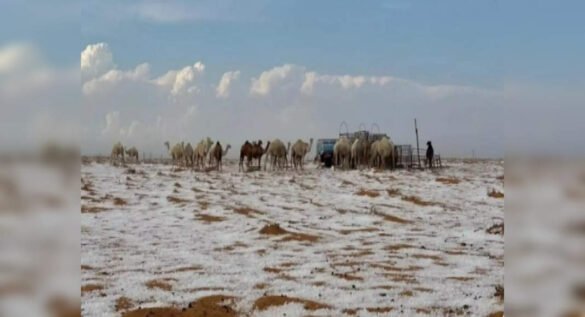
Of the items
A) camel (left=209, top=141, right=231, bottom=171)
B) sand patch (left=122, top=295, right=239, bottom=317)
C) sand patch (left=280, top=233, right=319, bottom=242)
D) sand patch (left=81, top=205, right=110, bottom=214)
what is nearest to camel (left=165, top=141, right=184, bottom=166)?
camel (left=209, top=141, right=231, bottom=171)

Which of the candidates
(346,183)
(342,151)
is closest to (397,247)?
(346,183)

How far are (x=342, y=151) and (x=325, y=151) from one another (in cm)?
241

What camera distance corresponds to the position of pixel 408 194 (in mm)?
11086

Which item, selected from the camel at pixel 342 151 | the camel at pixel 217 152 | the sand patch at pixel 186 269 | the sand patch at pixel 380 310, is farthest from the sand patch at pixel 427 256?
the camel at pixel 217 152

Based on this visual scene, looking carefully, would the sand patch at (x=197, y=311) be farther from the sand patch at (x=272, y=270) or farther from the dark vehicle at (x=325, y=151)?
the dark vehicle at (x=325, y=151)

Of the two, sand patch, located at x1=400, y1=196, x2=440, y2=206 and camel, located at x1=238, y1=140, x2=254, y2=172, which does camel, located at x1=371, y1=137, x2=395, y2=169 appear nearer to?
camel, located at x1=238, y1=140, x2=254, y2=172

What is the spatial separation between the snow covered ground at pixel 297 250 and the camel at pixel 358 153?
23.9 ft

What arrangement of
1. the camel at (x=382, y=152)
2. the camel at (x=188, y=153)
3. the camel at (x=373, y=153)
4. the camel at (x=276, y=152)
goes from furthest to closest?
1. the camel at (x=188, y=153)
2. the camel at (x=276, y=152)
3. the camel at (x=373, y=153)
4. the camel at (x=382, y=152)

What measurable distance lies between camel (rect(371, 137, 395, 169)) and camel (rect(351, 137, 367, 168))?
36 cm

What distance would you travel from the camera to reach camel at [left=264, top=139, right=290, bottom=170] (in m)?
20.6

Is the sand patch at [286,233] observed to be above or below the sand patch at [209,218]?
below

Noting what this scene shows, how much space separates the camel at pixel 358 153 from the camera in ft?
62.1

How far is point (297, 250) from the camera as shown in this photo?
19.2 feet

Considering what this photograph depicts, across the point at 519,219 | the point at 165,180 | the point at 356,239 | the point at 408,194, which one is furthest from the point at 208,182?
the point at 519,219
